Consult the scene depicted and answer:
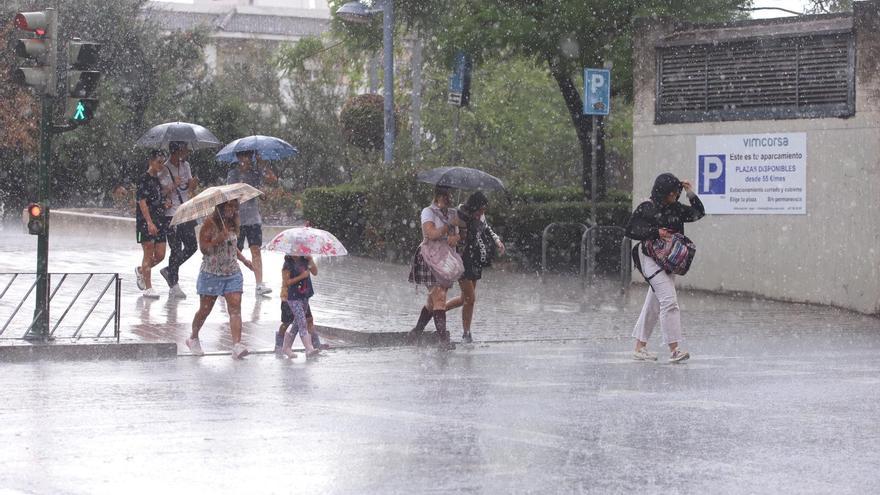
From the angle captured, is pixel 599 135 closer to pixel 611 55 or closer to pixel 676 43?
pixel 611 55

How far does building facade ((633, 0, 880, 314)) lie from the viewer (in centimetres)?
1919

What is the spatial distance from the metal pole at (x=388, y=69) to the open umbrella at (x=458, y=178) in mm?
13088

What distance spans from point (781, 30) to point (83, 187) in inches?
930

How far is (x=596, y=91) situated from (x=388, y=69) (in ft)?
31.7

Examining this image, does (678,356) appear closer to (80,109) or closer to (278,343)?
(278,343)

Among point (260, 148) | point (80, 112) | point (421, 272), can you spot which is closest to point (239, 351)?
point (421, 272)

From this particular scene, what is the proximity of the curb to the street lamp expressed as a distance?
45.9 ft

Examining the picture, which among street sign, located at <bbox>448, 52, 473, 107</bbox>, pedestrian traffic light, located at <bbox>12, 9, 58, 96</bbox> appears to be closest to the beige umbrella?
pedestrian traffic light, located at <bbox>12, 9, 58, 96</bbox>

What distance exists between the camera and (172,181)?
17.2 metres

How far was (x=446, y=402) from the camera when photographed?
10.2 meters

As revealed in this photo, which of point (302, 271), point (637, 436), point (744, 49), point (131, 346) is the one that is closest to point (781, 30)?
point (744, 49)

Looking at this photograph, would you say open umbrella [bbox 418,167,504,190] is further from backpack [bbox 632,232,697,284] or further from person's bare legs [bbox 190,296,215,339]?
person's bare legs [bbox 190,296,215,339]

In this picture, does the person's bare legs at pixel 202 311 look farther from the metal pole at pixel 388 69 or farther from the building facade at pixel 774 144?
the metal pole at pixel 388 69

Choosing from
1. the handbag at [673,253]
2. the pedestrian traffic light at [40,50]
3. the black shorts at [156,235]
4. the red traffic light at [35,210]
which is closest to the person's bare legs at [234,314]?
the red traffic light at [35,210]
